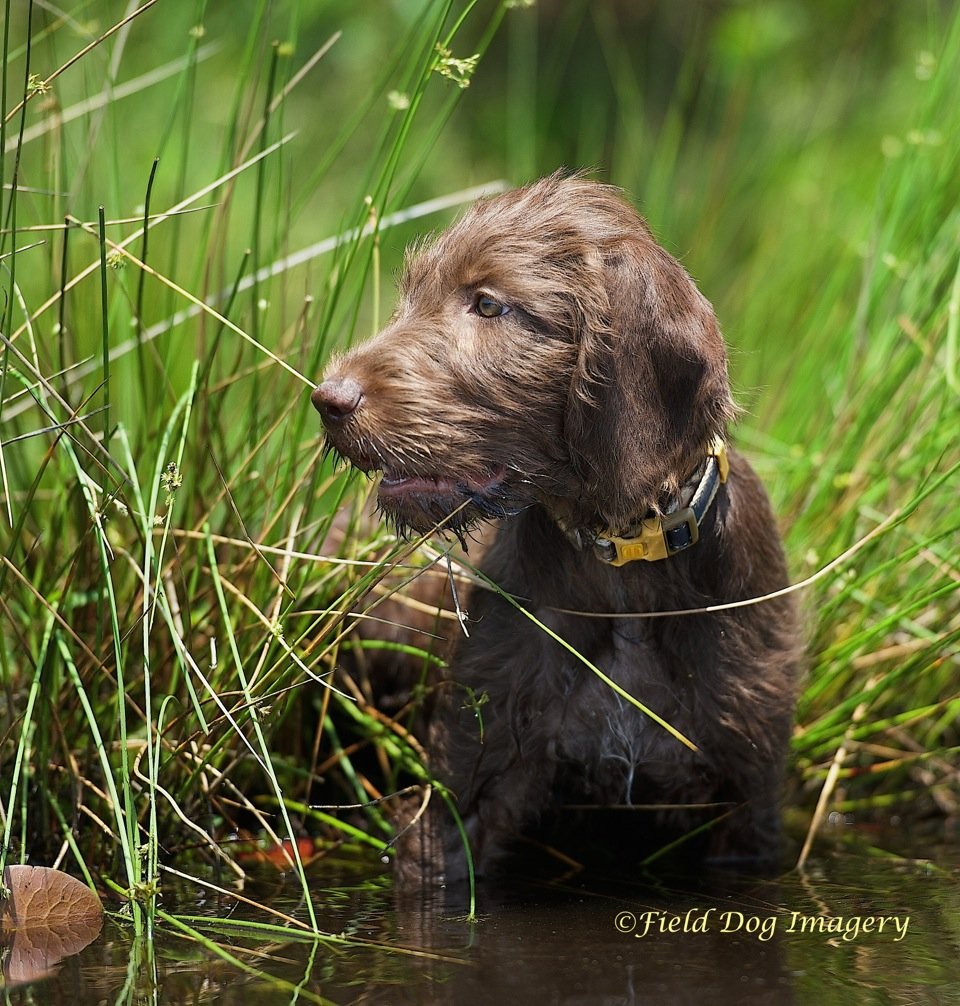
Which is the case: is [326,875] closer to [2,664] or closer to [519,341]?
[2,664]

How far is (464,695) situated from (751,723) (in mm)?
679

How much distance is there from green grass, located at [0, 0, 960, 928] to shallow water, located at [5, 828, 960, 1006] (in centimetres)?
23

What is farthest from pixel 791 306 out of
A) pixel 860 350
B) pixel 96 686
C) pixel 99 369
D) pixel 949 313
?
pixel 96 686

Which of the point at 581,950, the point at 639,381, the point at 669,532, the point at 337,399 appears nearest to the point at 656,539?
the point at 669,532

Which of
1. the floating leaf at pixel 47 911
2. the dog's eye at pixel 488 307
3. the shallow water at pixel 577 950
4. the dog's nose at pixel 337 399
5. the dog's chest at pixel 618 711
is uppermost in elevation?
the dog's eye at pixel 488 307

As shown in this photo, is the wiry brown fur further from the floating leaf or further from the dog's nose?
the floating leaf

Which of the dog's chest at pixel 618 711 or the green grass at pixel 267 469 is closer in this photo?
the green grass at pixel 267 469

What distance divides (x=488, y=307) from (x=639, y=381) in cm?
35

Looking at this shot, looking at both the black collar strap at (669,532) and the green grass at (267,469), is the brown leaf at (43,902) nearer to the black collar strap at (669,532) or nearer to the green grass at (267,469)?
the green grass at (267,469)

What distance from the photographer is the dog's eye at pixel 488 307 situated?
3.03m

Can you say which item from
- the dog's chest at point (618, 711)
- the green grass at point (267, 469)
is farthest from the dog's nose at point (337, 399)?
the dog's chest at point (618, 711)

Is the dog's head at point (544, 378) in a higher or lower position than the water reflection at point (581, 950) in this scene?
higher

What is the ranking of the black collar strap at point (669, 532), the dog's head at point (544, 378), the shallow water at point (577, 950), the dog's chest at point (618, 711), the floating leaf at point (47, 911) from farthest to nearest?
the dog's chest at point (618, 711) → the black collar strap at point (669, 532) → the dog's head at point (544, 378) → the floating leaf at point (47, 911) → the shallow water at point (577, 950)

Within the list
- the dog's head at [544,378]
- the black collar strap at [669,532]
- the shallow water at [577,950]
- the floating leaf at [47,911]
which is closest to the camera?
the shallow water at [577,950]
